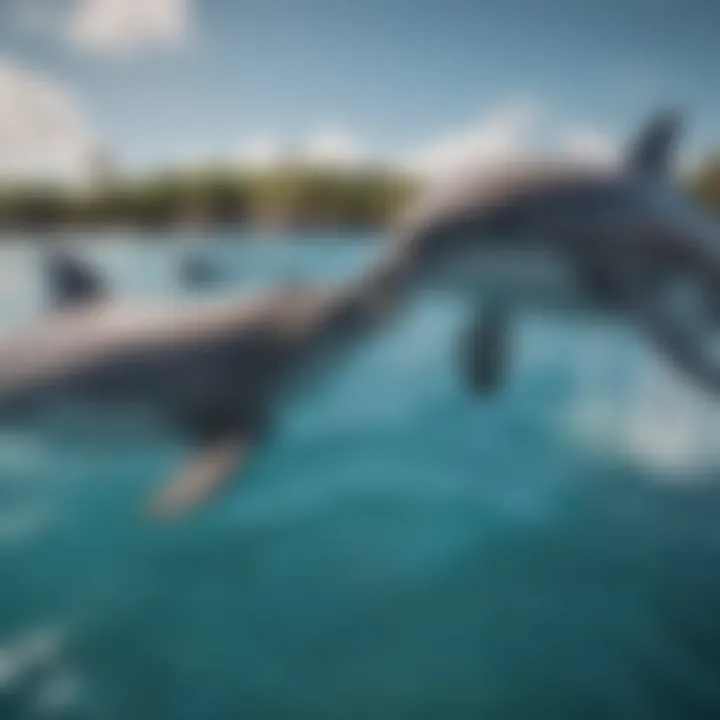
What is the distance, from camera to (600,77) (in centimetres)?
223

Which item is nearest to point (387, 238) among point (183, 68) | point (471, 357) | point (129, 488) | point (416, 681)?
point (471, 357)

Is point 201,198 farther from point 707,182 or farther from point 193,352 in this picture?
point 707,182

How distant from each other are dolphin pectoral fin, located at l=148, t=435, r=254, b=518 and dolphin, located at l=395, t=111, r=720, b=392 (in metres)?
0.72

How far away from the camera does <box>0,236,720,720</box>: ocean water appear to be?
76.7 inches

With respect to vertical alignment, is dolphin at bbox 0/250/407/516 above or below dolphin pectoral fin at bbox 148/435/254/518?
above

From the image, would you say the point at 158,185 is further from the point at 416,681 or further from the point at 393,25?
the point at 416,681

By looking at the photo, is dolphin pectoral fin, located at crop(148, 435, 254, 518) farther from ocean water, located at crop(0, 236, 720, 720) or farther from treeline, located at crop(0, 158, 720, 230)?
treeline, located at crop(0, 158, 720, 230)

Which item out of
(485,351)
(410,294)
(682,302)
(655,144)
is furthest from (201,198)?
(682,302)

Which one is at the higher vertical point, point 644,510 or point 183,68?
point 183,68

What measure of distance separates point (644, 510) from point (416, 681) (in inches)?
34.9

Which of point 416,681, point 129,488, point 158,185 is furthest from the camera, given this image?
point 158,185

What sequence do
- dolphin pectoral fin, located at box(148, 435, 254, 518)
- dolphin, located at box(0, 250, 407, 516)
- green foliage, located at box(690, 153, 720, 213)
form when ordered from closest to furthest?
dolphin pectoral fin, located at box(148, 435, 254, 518) < dolphin, located at box(0, 250, 407, 516) < green foliage, located at box(690, 153, 720, 213)

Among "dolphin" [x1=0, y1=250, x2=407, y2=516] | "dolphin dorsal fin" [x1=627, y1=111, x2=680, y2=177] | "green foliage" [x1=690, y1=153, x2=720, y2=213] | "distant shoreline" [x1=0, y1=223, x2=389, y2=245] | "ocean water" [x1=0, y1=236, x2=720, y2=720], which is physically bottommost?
"ocean water" [x1=0, y1=236, x2=720, y2=720]

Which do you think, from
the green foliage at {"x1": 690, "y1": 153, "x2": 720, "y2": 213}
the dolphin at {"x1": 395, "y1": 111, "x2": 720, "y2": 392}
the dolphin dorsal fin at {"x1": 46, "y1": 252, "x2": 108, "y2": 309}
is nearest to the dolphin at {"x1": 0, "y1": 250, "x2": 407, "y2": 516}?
the dolphin dorsal fin at {"x1": 46, "y1": 252, "x2": 108, "y2": 309}
